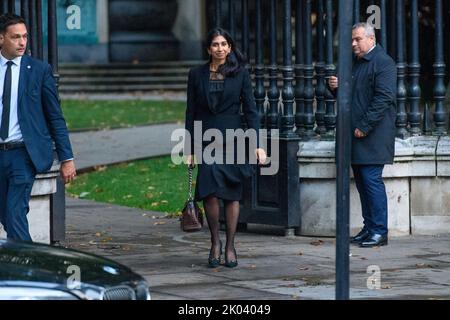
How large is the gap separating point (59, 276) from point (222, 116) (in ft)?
13.6

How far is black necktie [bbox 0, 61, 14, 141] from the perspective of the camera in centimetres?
953

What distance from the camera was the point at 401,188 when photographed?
487 inches

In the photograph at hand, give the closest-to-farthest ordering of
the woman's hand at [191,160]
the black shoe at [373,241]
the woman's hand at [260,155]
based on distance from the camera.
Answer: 1. the woman's hand at [260,155]
2. the woman's hand at [191,160]
3. the black shoe at [373,241]

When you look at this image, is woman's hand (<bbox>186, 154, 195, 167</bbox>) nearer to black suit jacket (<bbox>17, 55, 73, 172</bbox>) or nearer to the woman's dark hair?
the woman's dark hair

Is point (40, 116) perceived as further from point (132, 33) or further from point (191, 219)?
point (132, 33)

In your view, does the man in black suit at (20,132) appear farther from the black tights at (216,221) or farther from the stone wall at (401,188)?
the stone wall at (401,188)

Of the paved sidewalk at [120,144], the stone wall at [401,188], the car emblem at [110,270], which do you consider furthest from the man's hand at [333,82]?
the paved sidewalk at [120,144]

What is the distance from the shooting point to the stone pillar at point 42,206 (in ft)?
36.4

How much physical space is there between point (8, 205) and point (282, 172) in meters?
3.48

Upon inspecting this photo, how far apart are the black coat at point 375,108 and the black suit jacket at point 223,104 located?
1.51m

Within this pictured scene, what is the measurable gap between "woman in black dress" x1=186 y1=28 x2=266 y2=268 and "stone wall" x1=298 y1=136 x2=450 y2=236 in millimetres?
1793

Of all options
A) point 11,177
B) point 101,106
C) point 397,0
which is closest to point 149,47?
point 101,106

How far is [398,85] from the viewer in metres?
12.4

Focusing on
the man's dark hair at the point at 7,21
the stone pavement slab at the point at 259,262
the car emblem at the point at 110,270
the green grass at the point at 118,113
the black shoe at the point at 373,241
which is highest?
the man's dark hair at the point at 7,21
